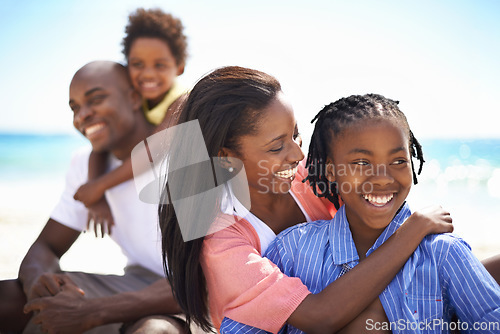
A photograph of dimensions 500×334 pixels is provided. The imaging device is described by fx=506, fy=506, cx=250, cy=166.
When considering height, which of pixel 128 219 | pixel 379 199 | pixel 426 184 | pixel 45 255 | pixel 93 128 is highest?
pixel 93 128

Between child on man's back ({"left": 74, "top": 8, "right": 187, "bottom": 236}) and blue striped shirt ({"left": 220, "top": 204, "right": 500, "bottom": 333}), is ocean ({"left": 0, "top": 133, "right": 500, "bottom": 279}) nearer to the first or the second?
child on man's back ({"left": 74, "top": 8, "right": 187, "bottom": 236})

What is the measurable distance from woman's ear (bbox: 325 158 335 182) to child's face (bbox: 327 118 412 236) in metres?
0.10

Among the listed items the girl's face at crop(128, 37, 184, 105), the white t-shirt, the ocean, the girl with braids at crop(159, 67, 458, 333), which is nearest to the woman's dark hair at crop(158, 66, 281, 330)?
the girl with braids at crop(159, 67, 458, 333)

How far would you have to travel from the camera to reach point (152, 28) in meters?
3.82

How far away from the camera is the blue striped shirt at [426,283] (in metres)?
1.58

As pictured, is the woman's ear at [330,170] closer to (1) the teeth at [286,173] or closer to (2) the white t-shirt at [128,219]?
(1) the teeth at [286,173]

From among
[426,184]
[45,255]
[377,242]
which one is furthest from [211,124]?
[426,184]

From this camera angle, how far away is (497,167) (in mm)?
12125

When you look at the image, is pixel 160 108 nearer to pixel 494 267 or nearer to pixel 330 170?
pixel 330 170

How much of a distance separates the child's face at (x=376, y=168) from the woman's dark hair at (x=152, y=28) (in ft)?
7.79

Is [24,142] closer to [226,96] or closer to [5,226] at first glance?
[5,226]

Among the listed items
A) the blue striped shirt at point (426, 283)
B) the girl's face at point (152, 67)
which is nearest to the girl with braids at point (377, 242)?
the blue striped shirt at point (426, 283)

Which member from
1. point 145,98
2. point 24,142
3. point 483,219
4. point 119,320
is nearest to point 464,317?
point 119,320

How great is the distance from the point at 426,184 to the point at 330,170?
957 centimetres
